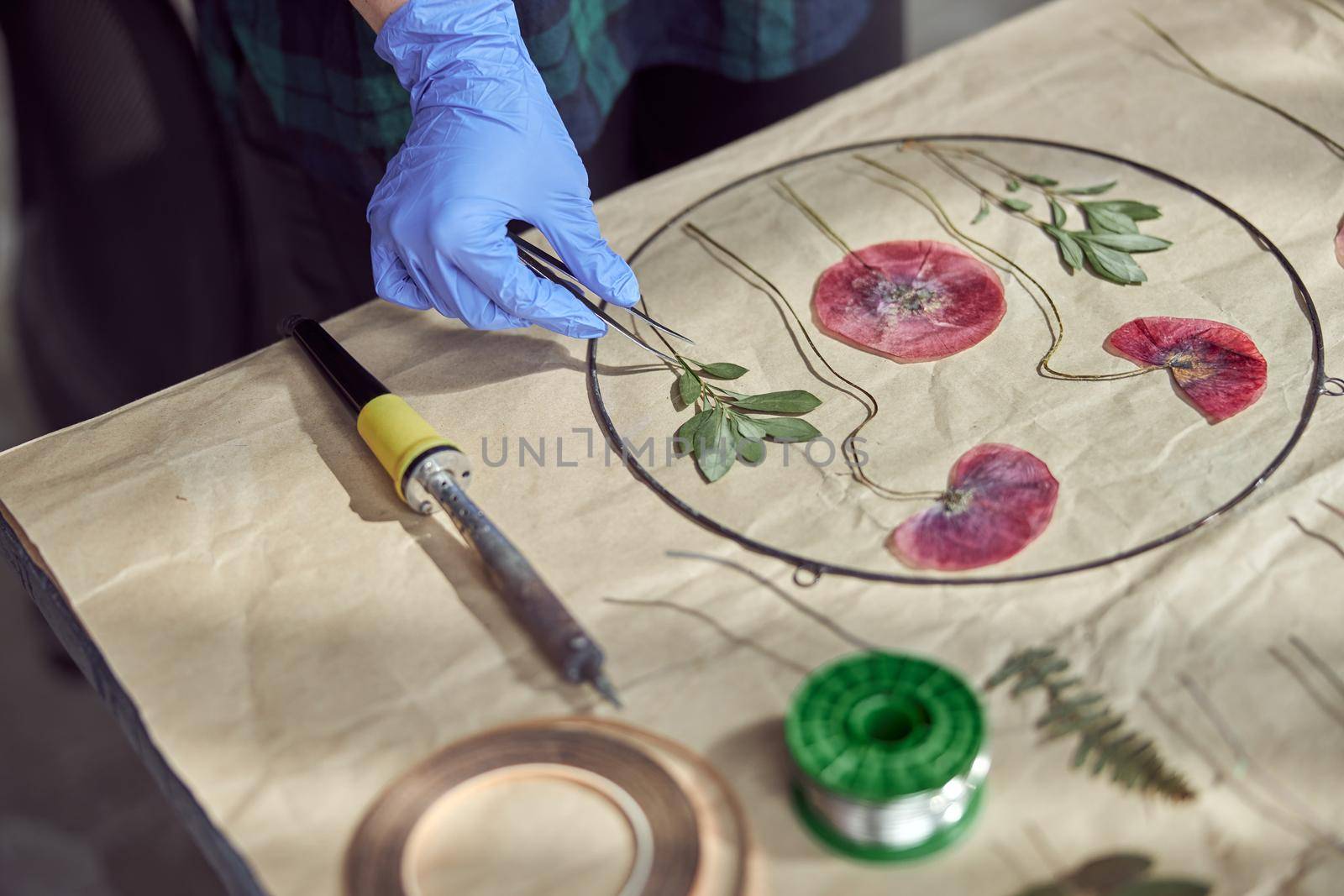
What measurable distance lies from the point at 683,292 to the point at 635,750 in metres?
0.38

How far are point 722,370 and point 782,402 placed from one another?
0.05 m

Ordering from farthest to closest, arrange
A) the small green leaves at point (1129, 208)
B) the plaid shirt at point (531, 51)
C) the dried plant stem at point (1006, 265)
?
the plaid shirt at point (531, 51)
the small green leaves at point (1129, 208)
the dried plant stem at point (1006, 265)

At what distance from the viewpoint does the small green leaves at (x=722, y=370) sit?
0.76 metres

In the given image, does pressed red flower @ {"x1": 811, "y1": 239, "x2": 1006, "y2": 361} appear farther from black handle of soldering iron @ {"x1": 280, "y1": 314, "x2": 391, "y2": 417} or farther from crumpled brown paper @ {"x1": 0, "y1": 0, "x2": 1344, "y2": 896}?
black handle of soldering iron @ {"x1": 280, "y1": 314, "x2": 391, "y2": 417}

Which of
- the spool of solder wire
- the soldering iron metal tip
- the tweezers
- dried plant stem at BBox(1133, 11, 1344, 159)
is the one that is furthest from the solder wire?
dried plant stem at BBox(1133, 11, 1344, 159)

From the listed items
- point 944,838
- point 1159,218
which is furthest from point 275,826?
point 1159,218

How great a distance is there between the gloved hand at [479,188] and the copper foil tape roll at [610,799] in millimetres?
Answer: 313

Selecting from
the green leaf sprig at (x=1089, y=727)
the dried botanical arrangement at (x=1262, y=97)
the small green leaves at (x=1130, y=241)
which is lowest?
the green leaf sprig at (x=1089, y=727)

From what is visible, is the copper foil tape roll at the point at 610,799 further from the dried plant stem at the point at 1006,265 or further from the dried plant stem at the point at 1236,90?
the dried plant stem at the point at 1236,90

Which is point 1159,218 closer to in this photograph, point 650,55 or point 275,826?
point 650,55

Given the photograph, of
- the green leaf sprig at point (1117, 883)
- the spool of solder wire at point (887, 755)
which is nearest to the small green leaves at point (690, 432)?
the spool of solder wire at point (887, 755)

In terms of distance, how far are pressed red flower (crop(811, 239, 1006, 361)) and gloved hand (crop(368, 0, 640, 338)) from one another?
146 mm

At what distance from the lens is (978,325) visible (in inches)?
30.3

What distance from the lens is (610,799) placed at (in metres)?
0.55
